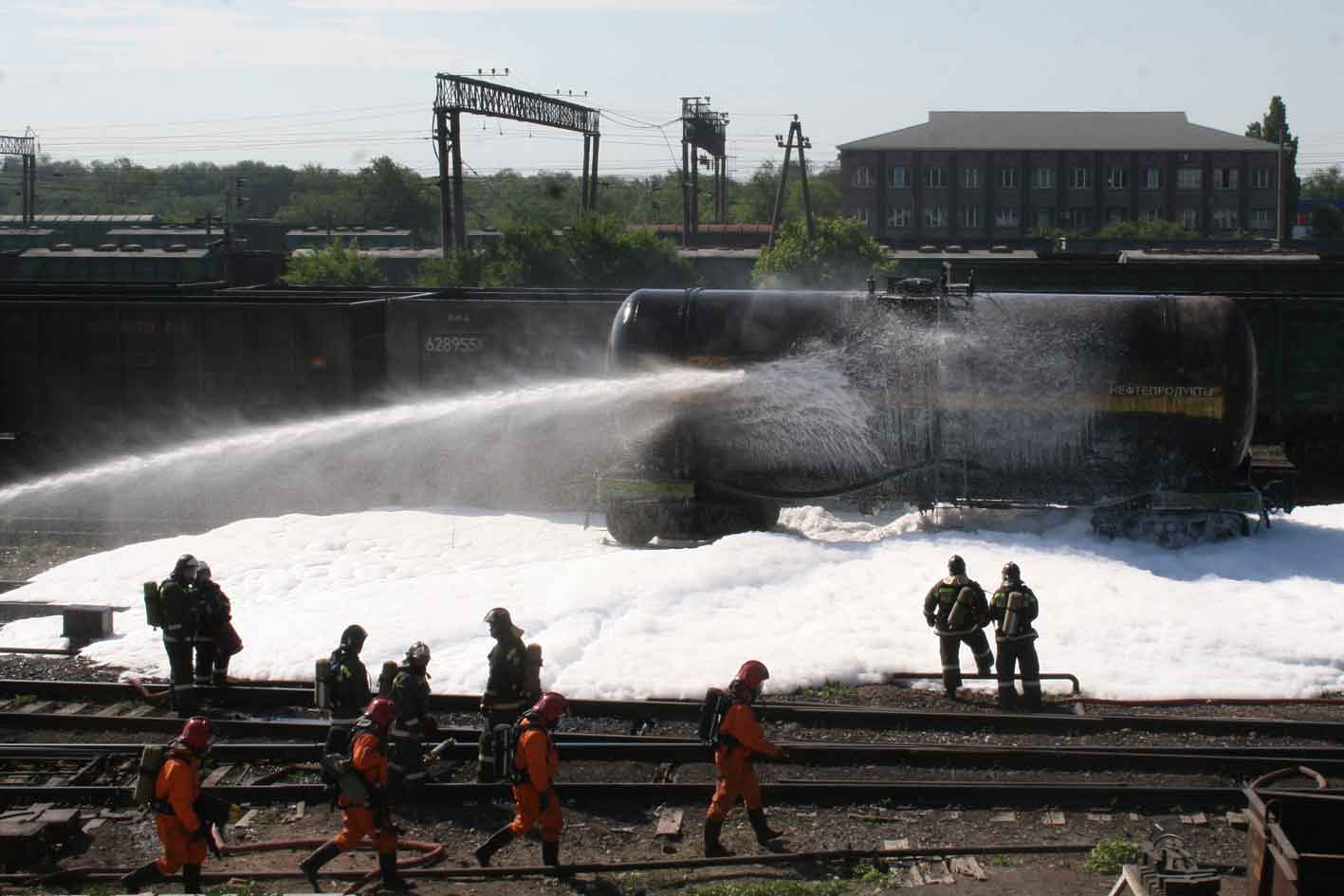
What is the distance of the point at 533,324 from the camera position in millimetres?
23172

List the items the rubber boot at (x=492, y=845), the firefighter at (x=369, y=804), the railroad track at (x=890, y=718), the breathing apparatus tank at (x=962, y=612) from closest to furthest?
the firefighter at (x=369, y=804) → the rubber boot at (x=492, y=845) → the railroad track at (x=890, y=718) → the breathing apparatus tank at (x=962, y=612)

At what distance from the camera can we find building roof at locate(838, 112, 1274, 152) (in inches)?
3396

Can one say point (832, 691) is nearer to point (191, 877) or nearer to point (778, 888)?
point (778, 888)

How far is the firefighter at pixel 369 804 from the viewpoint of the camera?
9156 millimetres

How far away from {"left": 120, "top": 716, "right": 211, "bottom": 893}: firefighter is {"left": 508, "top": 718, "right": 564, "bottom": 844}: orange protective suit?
2.06m

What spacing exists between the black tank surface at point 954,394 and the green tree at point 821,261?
2933 cm

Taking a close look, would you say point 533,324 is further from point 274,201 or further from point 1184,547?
point 274,201

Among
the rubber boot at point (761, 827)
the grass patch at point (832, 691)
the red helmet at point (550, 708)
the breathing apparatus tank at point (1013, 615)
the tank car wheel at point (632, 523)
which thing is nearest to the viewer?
the red helmet at point (550, 708)

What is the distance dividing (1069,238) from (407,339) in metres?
45.2

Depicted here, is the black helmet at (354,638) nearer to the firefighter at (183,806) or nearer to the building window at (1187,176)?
the firefighter at (183,806)

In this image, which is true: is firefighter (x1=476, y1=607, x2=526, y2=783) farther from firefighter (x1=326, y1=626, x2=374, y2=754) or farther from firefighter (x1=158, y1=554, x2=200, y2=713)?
firefighter (x1=158, y1=554, x2=200, y2=713)

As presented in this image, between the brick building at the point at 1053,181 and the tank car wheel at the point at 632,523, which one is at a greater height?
the brick building at the point at 1053,181

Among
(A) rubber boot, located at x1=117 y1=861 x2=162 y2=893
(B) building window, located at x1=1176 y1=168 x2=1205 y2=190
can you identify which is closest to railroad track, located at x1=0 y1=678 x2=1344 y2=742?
(A) rubber boot, located at x1=117 y1=861 x2=162 y2=893

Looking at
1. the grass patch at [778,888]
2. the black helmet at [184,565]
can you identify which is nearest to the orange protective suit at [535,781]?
the grass patch at [778,888]
